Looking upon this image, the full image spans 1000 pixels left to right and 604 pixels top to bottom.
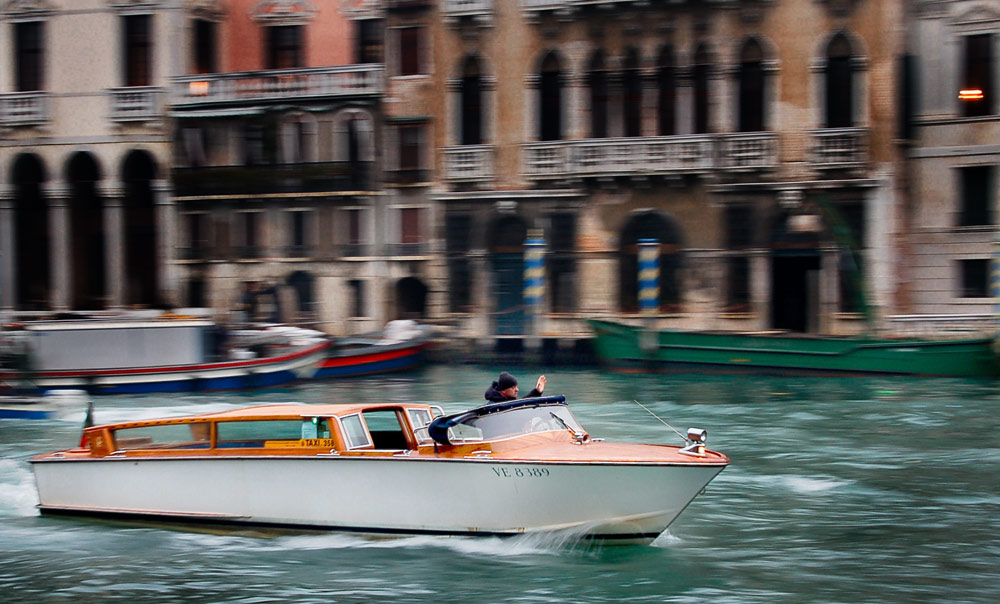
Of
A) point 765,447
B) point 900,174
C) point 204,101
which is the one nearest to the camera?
point 765,447

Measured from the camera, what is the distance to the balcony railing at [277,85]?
30312mm

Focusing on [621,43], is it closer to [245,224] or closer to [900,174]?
[900,174]

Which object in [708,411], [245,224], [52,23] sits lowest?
[708,411]

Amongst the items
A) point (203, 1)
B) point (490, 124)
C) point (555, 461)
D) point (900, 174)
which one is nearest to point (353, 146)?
point (490, 124)

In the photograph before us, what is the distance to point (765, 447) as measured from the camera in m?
15.2

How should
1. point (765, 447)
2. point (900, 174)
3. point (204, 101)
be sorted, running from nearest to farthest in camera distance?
point (765, 447), point (900, 174), point (204, 101)

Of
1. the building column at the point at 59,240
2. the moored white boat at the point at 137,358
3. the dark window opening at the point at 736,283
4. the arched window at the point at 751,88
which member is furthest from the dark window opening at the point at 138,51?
→ the dark window opening at the point at 736,283

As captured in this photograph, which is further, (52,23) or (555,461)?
(52,23)

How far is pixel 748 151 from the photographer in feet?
89.6

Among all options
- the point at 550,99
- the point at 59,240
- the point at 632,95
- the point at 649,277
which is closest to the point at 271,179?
the point at 59,240

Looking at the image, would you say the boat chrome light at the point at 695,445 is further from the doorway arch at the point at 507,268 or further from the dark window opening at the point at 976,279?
the doorway arch at the point at 507,268

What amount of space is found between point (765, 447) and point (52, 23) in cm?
2436

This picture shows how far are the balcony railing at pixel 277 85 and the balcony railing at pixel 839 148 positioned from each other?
10.0 m

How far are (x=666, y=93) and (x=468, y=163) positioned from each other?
186 inches
